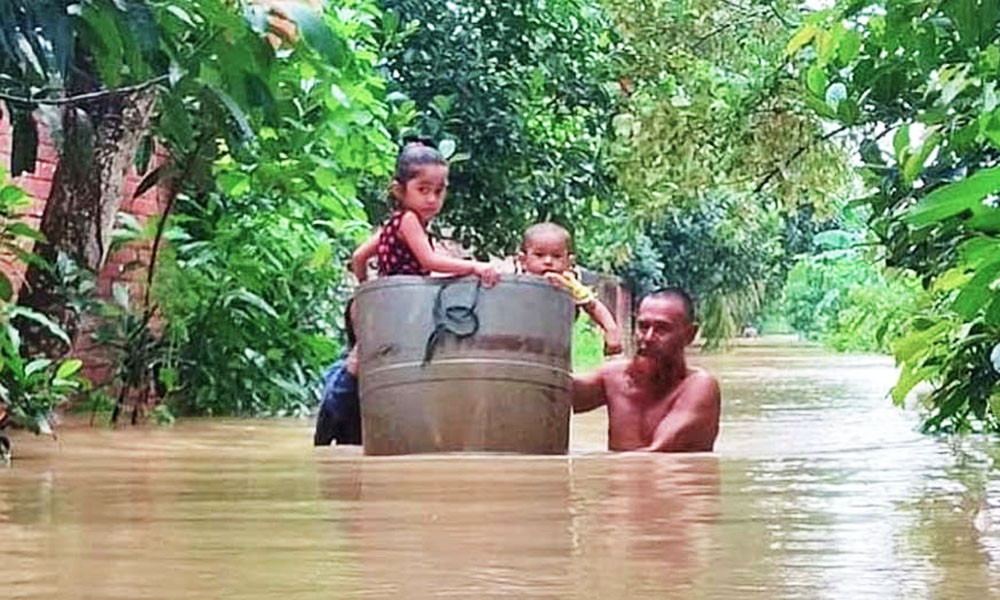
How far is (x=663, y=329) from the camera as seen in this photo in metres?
5.43

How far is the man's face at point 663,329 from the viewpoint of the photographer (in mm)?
5363

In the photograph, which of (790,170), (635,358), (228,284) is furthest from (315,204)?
(790,170)

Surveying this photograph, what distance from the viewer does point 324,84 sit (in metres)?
7.61

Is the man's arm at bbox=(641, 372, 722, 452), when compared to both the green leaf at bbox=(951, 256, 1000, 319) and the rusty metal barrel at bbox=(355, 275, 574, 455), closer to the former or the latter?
the rusty metal barrel at bbox=(355, 275, 574, 455)

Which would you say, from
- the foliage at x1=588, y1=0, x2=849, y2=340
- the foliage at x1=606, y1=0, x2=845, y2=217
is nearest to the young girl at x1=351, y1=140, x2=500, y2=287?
the foliage at x1=588, y1=0, x2=849, y2=340

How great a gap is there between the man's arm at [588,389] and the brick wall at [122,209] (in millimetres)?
2491

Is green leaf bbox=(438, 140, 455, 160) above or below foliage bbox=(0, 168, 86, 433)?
above

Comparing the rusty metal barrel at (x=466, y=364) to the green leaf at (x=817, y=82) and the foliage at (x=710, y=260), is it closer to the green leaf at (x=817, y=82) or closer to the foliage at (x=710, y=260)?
the green leaf at (x=817, y=82)

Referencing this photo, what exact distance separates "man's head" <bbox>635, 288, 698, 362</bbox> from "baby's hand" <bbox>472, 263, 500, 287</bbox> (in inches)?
20.7

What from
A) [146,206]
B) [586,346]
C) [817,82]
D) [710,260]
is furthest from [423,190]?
[710,260]

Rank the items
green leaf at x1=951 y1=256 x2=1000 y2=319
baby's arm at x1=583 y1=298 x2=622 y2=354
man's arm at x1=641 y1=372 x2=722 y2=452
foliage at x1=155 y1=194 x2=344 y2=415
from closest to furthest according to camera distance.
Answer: green leaf at x1=951 y1=256 x2=1000 y2=319 → man's arm at x1=641 y1=372 x2=722 y2=452 → baby's arm at x1=583 y1=298 x2=622 y2=354 → foliage at x1=155 y1=194 x2=344 y2=415

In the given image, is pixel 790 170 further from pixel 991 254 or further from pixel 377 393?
pixel 991 254

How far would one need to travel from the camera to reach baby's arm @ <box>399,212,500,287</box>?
5.14m

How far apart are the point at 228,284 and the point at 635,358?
3.20 meters
